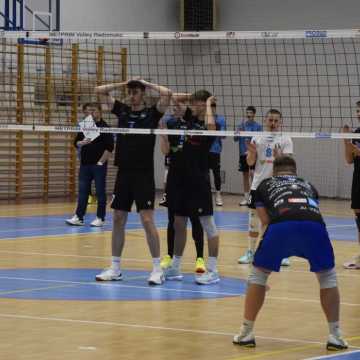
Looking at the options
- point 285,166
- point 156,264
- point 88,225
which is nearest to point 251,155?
point 156,264

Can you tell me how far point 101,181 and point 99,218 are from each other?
0.64 metres

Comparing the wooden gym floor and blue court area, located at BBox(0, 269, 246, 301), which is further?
blue court area, located at BBox(0, 269, 246, 301)

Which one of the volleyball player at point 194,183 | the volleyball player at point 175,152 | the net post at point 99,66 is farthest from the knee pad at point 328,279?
the net post at point 99,66

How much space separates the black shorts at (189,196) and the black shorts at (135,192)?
0.43 meters

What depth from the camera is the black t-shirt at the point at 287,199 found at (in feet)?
27.0

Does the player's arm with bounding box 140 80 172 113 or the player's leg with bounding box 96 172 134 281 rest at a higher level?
the player's arm with bounding box 140 80 172 113

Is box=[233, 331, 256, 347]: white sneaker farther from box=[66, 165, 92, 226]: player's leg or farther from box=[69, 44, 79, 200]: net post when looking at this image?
box=[69, 44, 79, 200]: net post

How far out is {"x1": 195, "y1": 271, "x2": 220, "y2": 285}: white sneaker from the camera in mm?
11805

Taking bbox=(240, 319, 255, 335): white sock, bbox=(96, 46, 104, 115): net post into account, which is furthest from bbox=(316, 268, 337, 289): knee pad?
bbox=(96, 46, 104, 115): net post

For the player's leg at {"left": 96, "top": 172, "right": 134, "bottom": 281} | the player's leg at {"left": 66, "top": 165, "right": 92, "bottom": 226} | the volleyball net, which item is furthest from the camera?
the volleyball net

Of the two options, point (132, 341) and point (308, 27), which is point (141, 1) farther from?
point (132, 341)

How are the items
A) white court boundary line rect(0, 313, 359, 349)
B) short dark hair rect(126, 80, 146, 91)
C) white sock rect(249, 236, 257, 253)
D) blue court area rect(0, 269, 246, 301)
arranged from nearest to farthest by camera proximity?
white court boundary line rect(0, 313, 359, 349) → blue court area rect(0, 269, 246, 301) → short dark hair rect(126, 80, 146, 91) → white sock rect(249, 236, 257, 253)

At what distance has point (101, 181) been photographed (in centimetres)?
1864

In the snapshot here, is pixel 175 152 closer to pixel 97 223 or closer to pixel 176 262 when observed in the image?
pixel 176 262
